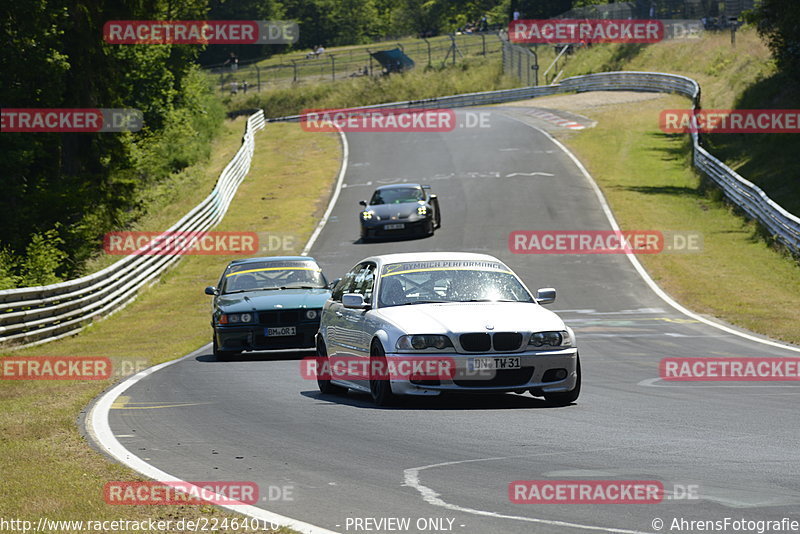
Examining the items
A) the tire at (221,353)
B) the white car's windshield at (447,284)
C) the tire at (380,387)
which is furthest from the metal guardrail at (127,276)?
the tire at (380,387)

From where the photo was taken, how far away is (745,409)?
35.0ft

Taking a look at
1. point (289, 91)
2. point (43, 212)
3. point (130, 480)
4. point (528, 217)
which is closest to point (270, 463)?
point (130, 480)

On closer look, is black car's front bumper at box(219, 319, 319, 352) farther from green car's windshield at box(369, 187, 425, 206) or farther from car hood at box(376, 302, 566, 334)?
green car's windshield at box(369, 187, 425, 206)

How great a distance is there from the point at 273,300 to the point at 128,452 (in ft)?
28.2

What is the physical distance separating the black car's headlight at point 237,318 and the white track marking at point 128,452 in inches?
61.1

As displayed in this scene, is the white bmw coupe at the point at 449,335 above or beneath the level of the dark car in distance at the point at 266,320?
above

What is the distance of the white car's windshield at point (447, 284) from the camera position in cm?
1182

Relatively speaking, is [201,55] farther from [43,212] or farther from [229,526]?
[229,526]

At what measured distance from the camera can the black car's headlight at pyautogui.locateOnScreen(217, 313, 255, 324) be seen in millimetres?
17453

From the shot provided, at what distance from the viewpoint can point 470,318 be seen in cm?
1094

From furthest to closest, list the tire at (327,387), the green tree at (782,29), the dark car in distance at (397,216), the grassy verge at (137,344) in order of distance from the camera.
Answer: the green tree at (782,29), the dark car in distance at (397,216), the tire at (327,387), the grassy verge at (137,344)

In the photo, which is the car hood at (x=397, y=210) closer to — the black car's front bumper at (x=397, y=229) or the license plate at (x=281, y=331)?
the black car's front bumper at (x=397, y=229)

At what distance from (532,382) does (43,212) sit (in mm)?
30293

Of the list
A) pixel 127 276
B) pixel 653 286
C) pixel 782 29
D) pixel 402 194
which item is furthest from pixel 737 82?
pixel 127 276
